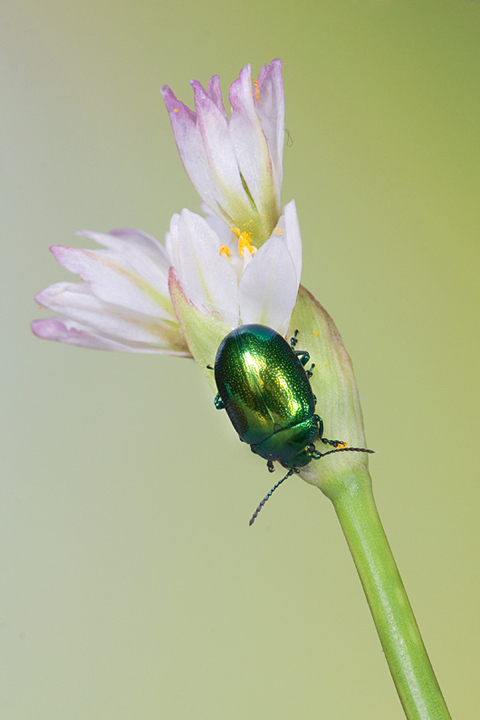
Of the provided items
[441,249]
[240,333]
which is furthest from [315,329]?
[441,249]

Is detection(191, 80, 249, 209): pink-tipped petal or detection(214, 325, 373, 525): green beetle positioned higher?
detection(191, 80, 249, 209): pink-tipped petal

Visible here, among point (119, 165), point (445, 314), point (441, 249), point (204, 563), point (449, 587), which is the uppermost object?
point (119, 165)

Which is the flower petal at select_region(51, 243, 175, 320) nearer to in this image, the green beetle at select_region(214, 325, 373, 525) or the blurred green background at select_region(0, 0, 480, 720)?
the green beetle at select_region(214, 325, 373, 525)

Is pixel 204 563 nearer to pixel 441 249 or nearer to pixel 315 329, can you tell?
pixel 315 329

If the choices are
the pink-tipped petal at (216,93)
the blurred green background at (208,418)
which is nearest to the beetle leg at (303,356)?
the pink-tipped petal at (216,93)

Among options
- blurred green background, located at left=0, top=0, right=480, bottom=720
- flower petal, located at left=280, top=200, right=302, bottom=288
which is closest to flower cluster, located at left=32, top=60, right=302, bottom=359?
flower petal, located at left=280, top=200, right=302, bottom=288

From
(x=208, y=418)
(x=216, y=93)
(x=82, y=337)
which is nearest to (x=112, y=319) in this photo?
(x=82, y=337)

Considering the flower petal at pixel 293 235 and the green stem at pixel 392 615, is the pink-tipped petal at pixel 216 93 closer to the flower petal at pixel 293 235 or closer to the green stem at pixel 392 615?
the flower petal at pixel 293 235
